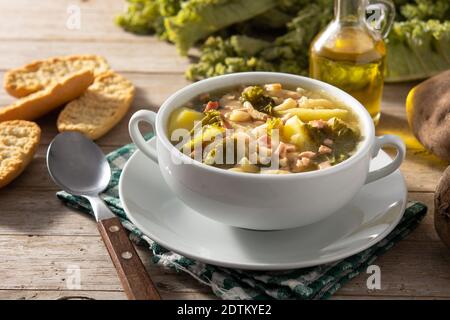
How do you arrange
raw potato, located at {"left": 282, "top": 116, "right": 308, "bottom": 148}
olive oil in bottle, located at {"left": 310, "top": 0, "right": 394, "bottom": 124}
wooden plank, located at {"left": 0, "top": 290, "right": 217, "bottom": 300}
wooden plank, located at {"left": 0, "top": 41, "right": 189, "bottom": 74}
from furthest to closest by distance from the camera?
1. wooden plank, located at {"left": 0, "top": 41, "right": 189, "bottom": 74}
2. olive oil in bottle, located at {"left": 310, "top": 0, "right": 394, "bottom": 124}
3. raw potato, located at {"left": 282, "top": 116, "right": 308, "bottom": 148}
4. wooden plank, located at {"left": 0, "top": 290, "right": 217, "bottom": 300}

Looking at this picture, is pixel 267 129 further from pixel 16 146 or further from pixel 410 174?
pixel 16 146

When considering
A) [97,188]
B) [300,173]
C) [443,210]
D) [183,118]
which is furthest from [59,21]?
[443,210]

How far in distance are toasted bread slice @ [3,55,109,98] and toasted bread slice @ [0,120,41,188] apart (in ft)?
1.02

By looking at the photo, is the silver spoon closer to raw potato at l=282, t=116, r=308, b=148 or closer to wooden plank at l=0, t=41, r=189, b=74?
raw potato at l=282, t=116, r=308, b=148

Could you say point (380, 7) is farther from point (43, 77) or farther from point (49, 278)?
point (49, 278)

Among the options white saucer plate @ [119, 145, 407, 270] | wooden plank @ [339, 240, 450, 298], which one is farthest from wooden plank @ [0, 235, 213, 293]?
wooden plank @ [339, 240, 450, 298]

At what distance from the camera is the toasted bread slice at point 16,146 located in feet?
7.48

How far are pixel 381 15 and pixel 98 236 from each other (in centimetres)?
142

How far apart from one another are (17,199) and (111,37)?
1417 millimetres

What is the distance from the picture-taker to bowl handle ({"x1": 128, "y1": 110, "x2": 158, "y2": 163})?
2049mm

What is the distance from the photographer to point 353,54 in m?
2.59

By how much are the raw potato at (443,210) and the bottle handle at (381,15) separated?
0.92m

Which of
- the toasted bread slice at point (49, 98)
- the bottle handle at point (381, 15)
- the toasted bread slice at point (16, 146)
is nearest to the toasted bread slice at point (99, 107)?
the toasted bread slice at point (49, 98)

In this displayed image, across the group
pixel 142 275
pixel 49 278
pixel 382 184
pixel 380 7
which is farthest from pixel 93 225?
pixel 380 7
